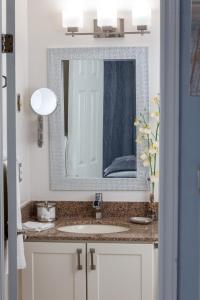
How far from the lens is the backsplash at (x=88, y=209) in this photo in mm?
3479

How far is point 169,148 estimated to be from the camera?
1898 millimetres

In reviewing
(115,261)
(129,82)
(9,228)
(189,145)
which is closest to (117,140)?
(129,82)

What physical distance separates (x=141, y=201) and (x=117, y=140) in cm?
43

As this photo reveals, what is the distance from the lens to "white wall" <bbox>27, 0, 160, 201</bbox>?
3.44 metres

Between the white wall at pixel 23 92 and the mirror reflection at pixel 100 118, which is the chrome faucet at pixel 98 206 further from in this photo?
the white wall at pixel 23 92

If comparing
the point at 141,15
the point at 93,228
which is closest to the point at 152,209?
the point at 93,228

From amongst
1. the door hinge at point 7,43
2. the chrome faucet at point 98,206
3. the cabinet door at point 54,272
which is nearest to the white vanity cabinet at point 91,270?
the cabinet door at point 54,272

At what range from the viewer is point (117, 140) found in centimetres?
351

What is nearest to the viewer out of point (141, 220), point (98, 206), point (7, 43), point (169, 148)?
point (169, 148)

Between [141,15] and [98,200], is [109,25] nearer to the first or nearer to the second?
[141,15]

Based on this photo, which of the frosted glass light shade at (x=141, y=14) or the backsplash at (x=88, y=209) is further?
the backsplash at (x=88, y=209)

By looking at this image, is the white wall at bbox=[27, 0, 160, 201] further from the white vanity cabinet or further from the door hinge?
the door hinge

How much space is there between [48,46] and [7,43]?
1271mm

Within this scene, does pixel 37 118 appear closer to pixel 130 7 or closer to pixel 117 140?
pixel 117 140
